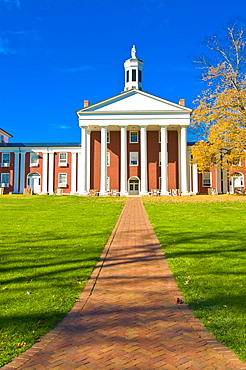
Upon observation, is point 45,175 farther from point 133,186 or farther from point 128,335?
point 128,335

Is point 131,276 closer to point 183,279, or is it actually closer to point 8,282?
point 183,279

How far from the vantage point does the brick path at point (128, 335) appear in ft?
11.3

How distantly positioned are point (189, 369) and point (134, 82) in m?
52.2

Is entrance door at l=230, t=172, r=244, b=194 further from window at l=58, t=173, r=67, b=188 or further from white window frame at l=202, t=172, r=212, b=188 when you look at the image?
window at l=58, t=173, r=67, b=188

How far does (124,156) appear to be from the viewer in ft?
140

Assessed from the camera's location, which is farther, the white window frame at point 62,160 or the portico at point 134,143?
the white window frame at point 62,160

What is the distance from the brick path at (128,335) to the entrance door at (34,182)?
4513 centimetres

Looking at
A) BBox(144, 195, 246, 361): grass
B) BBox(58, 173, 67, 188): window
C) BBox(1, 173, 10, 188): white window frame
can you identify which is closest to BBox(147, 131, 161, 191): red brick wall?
A: BBox(58, 173, 67, 188): window

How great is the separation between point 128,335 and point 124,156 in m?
39.0

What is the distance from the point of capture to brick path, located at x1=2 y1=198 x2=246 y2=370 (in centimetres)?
343

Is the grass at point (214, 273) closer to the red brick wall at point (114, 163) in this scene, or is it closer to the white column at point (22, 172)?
the red brick wall at point (114, 163)

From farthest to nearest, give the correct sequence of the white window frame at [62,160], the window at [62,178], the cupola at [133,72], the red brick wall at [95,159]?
1. the cupola at [133,72]
2. the white window frame at [62,160]
3. the window at [62,178]
4. the red brick wall at [95,159]

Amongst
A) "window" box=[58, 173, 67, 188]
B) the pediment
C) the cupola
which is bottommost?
"window" box=[58, 173, 67, 188]

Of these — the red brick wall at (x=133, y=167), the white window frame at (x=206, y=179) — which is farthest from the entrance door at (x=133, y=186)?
the white window frame at (x=206, y=179)
